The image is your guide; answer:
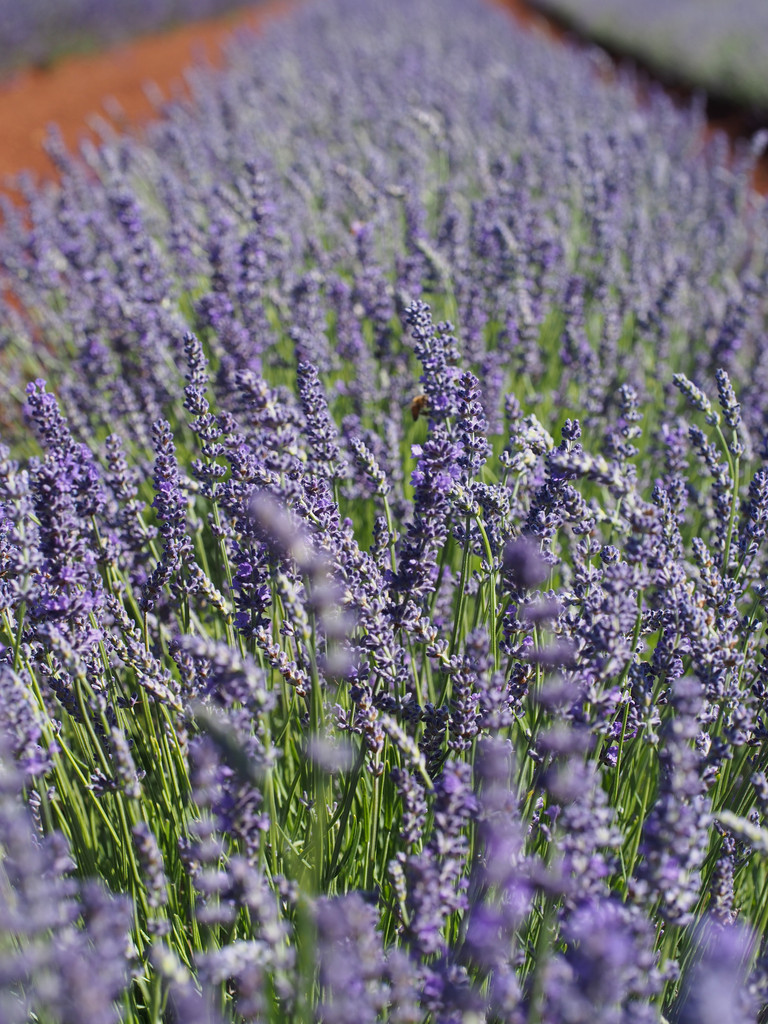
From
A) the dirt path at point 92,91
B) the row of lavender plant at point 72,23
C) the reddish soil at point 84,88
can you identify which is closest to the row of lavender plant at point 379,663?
the dirt path at point 92,91

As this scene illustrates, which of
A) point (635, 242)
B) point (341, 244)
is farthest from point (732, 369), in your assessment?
point (341, 244)

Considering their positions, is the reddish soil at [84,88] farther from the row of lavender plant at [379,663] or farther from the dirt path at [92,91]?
the row of lavender plant at [379,663]

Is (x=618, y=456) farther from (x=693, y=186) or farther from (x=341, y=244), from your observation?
(x=693, y=186)

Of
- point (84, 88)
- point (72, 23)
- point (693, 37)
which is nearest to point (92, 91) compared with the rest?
point (84, 88)

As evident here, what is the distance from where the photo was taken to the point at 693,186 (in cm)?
540

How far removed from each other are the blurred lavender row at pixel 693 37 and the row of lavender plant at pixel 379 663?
33.0ft

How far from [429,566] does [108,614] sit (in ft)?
2.48

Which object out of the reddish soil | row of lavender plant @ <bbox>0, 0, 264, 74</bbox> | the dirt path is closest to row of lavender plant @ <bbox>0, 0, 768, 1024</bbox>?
the dirt path

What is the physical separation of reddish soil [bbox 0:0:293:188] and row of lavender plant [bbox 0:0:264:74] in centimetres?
23

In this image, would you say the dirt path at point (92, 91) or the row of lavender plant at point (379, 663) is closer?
the row of lavender plant at point (379, 663)

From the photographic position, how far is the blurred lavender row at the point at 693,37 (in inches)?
474

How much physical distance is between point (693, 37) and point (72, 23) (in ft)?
38.3

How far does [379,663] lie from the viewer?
60.1 inches

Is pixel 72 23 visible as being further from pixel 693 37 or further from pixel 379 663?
pixel 379 663
